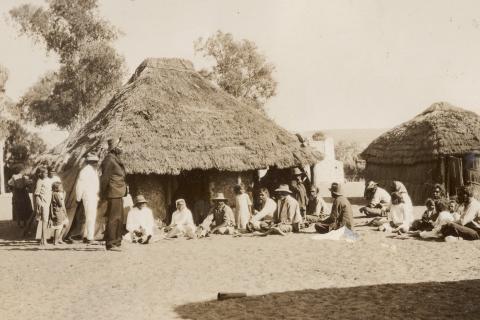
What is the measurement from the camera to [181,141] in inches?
583

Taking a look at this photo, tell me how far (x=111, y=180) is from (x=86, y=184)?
160cm

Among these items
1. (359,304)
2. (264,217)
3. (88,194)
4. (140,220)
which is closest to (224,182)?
(264,217)

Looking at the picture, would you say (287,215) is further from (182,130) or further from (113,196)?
(113,196)

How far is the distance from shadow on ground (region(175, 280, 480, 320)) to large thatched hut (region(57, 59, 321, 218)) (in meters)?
7.92

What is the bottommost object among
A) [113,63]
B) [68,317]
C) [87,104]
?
[68,317]

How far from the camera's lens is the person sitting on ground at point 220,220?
43.2 feet

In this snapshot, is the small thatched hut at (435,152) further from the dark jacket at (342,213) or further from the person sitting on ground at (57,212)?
the person sitting on ground at (57,212)

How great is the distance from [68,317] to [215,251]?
14.8 feet

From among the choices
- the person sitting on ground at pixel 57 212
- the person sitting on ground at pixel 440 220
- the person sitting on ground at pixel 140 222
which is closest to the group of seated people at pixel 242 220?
the person sitting on ground at pixel 140 222

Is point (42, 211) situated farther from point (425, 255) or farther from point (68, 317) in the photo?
point (425, 255)

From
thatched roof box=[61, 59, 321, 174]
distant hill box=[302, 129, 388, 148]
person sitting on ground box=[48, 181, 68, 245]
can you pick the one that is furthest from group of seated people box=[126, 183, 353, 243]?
distant hill box=[302, 129, 388, 148]

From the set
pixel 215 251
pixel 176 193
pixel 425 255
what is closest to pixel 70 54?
pixel 176 193

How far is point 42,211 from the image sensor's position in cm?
1183

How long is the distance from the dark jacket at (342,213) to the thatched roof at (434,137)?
9800 millimetres
